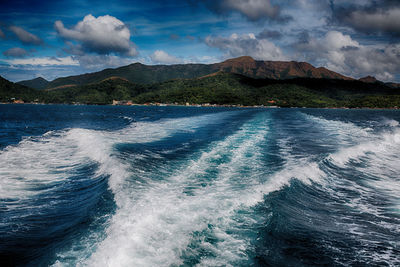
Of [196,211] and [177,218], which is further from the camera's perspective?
[196,211]

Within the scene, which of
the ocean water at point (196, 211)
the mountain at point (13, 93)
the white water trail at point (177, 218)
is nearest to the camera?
the white water trail at point (177, 218)

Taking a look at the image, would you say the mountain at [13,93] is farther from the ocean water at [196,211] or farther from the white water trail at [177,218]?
the white water trail at [177,218]

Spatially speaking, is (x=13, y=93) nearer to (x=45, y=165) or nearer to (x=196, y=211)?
(x=45, y=165)

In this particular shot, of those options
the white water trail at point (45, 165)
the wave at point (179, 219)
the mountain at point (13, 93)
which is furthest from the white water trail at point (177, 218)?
the mountain at point (13, 93)

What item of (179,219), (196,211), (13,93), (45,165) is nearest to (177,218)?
(179,219)

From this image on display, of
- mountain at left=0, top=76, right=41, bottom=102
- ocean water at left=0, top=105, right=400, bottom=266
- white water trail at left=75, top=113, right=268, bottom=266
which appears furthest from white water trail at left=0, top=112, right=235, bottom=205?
mountain at left=0, top=76, right=41, bottom=102

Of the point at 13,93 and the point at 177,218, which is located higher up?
the point at 13,93

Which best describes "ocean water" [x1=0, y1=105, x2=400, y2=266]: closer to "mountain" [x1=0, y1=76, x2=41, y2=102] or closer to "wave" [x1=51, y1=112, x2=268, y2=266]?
"wave" [x1=51, y1=112, x2=268, y2=266]

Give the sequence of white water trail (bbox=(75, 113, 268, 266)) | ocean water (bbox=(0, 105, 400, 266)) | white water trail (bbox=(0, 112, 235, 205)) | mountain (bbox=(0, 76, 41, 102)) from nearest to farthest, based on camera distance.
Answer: white water trail (bbox=(75, 113, 268, 266)), ocean water (bbox=(0, 105, 400, 266)), white water trail (bbox=(0, 112, 235, 205)), mountain (bbox=(0, 76, 41, 102))

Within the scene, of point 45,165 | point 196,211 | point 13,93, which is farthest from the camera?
point 13,93
